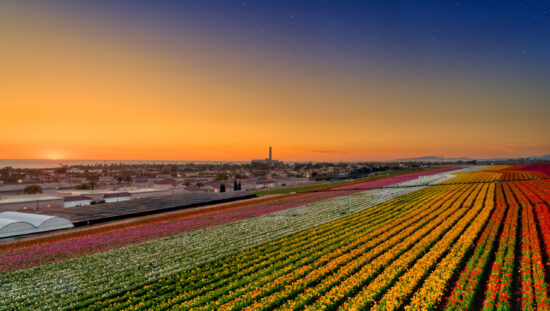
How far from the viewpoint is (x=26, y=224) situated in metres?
31.3

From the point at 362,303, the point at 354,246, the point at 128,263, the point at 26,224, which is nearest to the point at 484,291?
the point at 362,303

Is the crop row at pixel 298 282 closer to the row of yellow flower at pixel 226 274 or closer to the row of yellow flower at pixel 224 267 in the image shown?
the row of yellow flower at pixel 226 274

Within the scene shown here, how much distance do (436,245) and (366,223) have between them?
9755mm

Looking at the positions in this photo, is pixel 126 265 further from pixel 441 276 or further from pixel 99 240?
pixel 441 276

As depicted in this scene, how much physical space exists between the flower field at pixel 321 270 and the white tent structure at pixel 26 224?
14.4m

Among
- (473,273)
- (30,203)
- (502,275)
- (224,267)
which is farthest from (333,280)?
(30,203)

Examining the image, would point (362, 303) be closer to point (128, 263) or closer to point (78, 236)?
point (128, 263)

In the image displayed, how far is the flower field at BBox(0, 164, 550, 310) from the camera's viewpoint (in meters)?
12.5

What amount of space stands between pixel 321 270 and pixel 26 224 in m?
32.8

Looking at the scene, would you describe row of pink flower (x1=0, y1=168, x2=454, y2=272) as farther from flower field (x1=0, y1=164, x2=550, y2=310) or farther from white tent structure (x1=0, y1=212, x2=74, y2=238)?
white tent structure (x1=0, y1=212, x2=74, y2=238)

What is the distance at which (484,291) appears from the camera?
42.3ft

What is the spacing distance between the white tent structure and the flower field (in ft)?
47.2

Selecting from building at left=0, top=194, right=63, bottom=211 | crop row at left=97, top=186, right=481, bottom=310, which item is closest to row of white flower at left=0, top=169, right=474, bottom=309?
crop row at left=97, top=186, right=481, bottom=310

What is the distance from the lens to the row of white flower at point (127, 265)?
15281 mm
